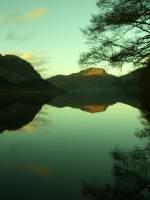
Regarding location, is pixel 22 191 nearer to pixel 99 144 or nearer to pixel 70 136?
pixel 99 144

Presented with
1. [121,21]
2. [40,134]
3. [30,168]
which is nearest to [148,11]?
[121,21]

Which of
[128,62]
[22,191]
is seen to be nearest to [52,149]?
[128,62]

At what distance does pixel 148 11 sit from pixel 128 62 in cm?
213

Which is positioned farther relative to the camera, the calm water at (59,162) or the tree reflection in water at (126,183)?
the calm water at (59,162)

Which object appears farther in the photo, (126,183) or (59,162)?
(59,162)

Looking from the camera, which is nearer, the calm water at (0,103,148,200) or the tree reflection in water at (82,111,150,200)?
the tree reflection in water at (82,111,150,200)

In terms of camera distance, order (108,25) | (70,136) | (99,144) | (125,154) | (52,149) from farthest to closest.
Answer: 1. (70,136)
2. (99,144)
3. (52,149)
4. (125,154)
5. (108,25)

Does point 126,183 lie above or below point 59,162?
below

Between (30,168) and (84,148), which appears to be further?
(84,148)

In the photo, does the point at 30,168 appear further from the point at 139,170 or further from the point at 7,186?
the point at 139,170

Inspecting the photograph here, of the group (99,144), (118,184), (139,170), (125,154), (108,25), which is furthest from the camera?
(99,144)

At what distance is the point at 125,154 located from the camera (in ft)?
59.5

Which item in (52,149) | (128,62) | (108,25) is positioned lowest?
(52,149)

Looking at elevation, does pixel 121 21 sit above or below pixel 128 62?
above
